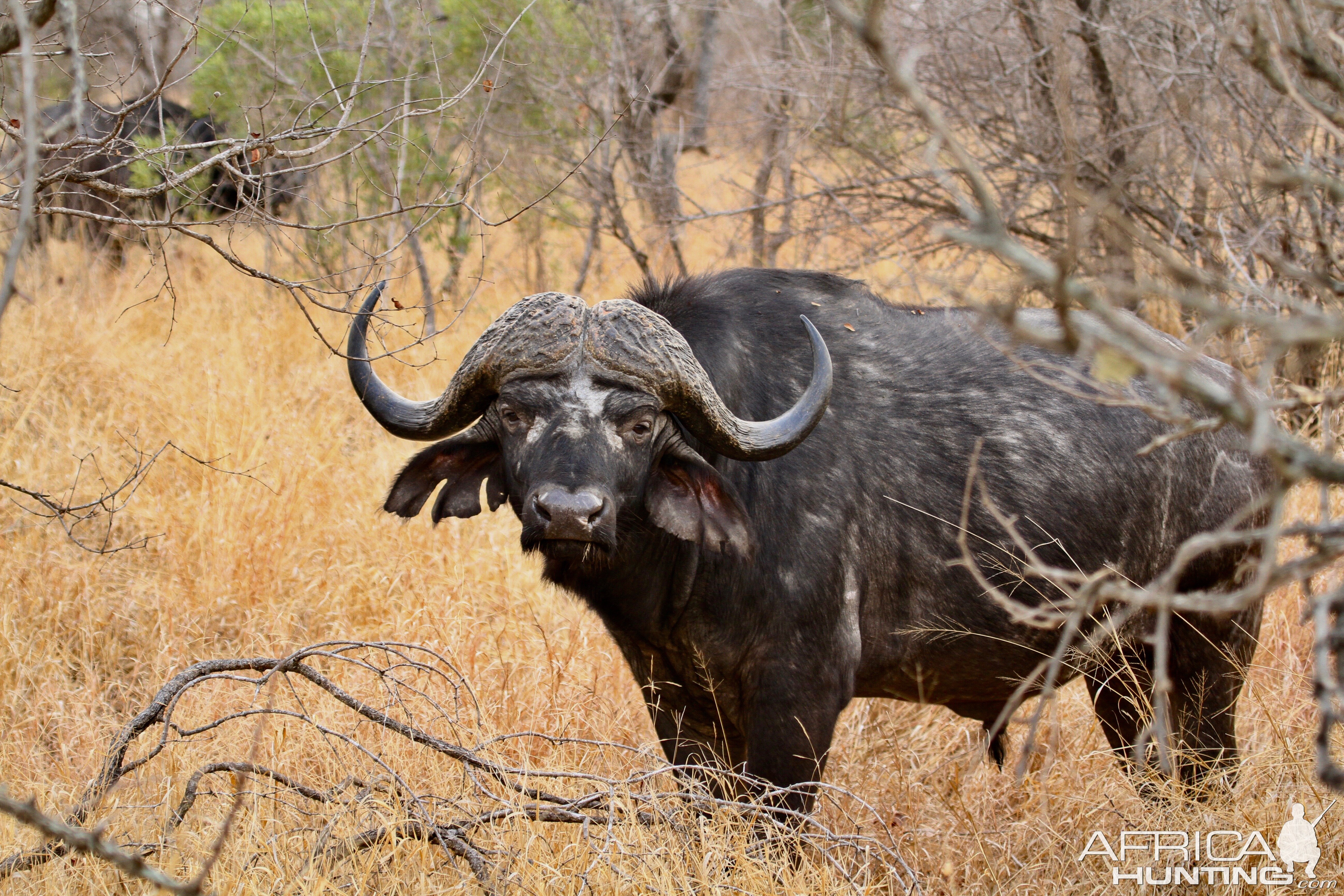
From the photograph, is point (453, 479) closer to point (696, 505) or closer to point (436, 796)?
point (696, 505)

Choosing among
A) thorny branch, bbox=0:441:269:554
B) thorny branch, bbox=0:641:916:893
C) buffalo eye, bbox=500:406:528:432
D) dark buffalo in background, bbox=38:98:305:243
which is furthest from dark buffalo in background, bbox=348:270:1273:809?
thorny branch, bbox=0:441:269:554

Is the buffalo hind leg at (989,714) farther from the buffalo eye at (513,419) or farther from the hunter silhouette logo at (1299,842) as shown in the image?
the buffalo eye at (513,419)

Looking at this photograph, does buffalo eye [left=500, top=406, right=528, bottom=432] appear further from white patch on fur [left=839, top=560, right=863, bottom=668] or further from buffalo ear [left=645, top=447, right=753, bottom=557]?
white patch on fur [left=839, top=560, right=863, bottom=668]

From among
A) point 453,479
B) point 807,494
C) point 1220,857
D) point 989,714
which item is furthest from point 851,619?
point 453,479

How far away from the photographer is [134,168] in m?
7.02

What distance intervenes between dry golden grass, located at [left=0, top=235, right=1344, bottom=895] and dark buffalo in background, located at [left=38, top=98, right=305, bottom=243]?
2.13ft

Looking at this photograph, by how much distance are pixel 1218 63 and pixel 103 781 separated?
547 centimetres

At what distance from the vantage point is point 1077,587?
334 cm

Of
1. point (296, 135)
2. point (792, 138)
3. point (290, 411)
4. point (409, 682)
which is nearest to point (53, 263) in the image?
point (290, 411)

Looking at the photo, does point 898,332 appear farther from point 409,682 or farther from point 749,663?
point 409,682

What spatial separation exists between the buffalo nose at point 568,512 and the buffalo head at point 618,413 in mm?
104

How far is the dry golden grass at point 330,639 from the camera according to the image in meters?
2.78

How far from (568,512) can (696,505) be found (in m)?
0.52

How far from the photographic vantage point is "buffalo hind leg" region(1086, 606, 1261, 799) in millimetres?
3459
